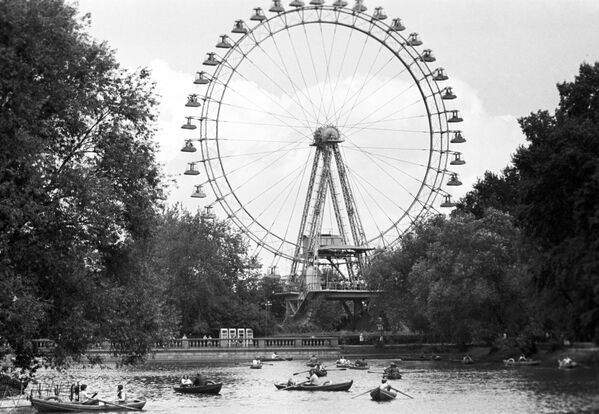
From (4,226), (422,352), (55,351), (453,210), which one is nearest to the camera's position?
(4,226)

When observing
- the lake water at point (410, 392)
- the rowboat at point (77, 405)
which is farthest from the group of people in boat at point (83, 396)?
the lake water at point (410, 392)

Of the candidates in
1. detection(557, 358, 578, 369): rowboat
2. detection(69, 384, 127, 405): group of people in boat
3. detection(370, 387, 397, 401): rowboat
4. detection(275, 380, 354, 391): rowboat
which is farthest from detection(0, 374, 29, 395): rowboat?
detection(557, 358, 578, 369): rowboat

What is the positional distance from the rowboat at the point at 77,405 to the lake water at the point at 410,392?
2.58 feet

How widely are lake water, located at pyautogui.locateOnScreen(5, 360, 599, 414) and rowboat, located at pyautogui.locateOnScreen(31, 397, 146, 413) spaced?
0.79 meters

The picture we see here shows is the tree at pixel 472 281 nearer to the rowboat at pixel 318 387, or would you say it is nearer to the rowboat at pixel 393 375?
the rowboat at pixel 393 375

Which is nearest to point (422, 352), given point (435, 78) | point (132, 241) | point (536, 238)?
point (435, 78)

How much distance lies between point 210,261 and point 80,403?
74.8 meters

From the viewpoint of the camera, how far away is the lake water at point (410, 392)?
172ft

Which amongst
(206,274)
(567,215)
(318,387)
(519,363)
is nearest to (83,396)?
(318,387)

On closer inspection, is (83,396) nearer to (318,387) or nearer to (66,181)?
(66,181)

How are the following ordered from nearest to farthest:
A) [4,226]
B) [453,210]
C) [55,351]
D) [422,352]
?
[4,226], [55,351], [422,352], [453,210]

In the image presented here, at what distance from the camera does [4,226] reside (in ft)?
140

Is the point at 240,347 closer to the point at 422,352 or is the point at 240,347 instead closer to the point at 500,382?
the point at 422,352

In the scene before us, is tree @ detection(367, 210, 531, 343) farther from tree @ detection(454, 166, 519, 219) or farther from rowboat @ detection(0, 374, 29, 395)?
rowboat @ detection(0, 374, 29, 395)
